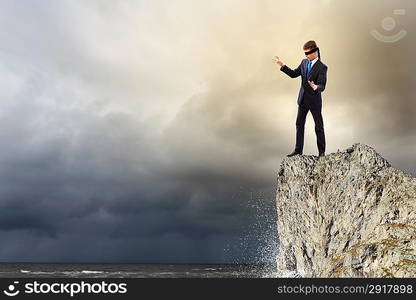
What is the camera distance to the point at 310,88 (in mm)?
24062

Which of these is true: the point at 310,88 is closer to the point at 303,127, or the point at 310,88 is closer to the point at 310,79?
the point at 310,79

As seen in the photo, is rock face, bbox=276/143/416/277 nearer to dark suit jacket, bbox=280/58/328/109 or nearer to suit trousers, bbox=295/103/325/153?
suit trousers, bbox=295/103/325/153

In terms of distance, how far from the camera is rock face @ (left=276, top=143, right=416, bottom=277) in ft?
67.0

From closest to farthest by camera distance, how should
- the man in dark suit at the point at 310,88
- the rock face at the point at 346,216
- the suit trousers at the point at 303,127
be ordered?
1. the rock face at the point at 346,216
2. the man in dark suit at the point at 310,88
3. the suit trousers at the point at 303,127

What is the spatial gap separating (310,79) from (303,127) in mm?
2869

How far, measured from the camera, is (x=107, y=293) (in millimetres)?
16984

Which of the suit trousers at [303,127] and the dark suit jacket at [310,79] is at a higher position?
the dark suit jacket at [310,79]

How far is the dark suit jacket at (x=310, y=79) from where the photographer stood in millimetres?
23359

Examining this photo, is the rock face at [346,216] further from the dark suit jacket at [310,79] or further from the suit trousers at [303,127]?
the dark suit jacket at [310,79]

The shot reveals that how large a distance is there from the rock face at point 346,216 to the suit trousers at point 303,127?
43.8 inches

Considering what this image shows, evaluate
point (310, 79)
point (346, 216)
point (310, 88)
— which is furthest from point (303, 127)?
point (346, 216)

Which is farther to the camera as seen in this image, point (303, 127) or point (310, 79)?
point (303, 127)

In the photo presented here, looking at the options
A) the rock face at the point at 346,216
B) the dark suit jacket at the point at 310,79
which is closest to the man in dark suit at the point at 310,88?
the dark suit jacket at the point at 310,79

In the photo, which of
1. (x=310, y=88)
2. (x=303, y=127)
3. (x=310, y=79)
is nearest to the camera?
(x=310, y=79)
